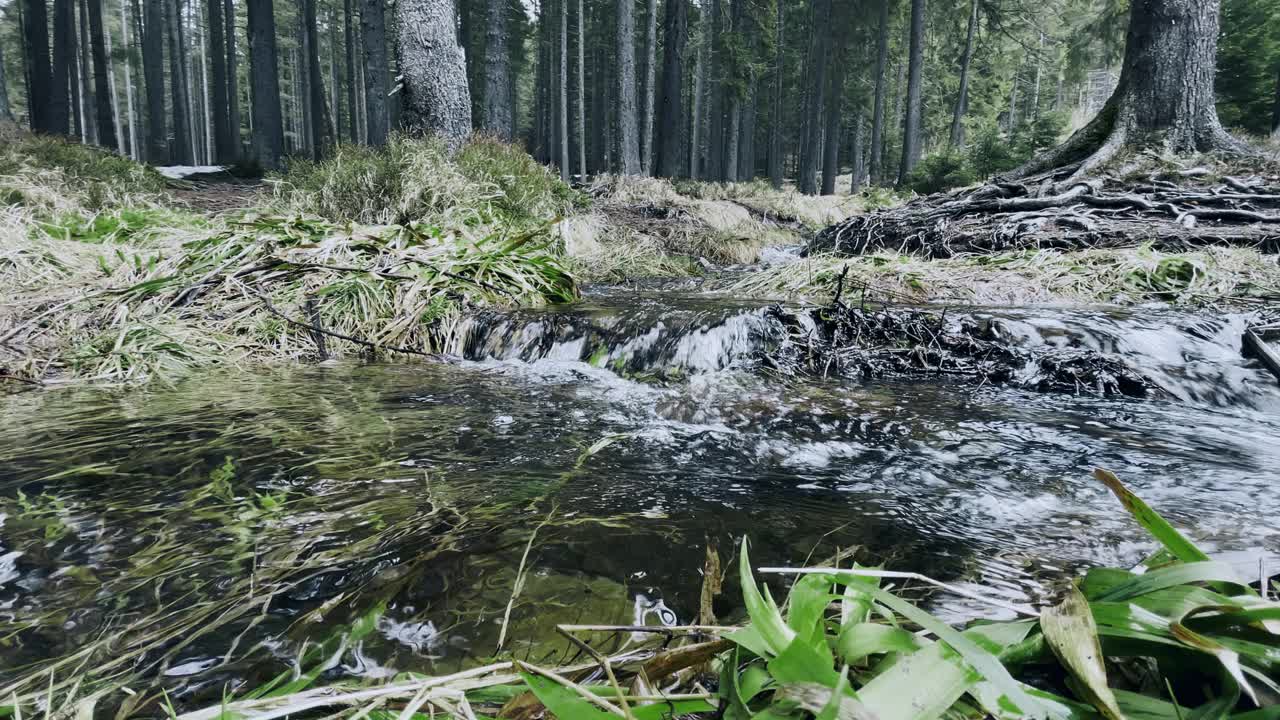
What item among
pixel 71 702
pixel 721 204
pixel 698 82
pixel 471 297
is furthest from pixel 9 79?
pixel 71 702

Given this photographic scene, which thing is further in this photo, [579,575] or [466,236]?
[466,236]

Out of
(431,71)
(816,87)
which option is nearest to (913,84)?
(816,87)

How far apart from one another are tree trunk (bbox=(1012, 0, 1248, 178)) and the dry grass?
2.25 metres

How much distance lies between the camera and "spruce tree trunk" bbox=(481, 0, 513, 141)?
36.3 feet

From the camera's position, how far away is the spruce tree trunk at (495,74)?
11062 millimetres

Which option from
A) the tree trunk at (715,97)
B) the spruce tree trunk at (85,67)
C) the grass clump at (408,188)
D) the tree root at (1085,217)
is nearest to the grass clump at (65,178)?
the grass clump at (408,188)

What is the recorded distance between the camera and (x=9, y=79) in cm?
3578

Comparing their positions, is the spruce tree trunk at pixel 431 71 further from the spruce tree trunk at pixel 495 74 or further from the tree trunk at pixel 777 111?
the tree trunk at pixel 777 111

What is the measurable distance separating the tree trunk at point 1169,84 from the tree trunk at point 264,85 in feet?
48.2

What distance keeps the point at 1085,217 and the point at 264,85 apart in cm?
1518

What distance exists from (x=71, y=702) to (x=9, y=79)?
52361 mm

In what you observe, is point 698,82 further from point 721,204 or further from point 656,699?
point 656,699

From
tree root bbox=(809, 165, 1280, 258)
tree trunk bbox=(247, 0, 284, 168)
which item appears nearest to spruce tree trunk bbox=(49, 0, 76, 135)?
tree trunk bbox=(247, 0, 284, 168)

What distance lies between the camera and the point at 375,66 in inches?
539
